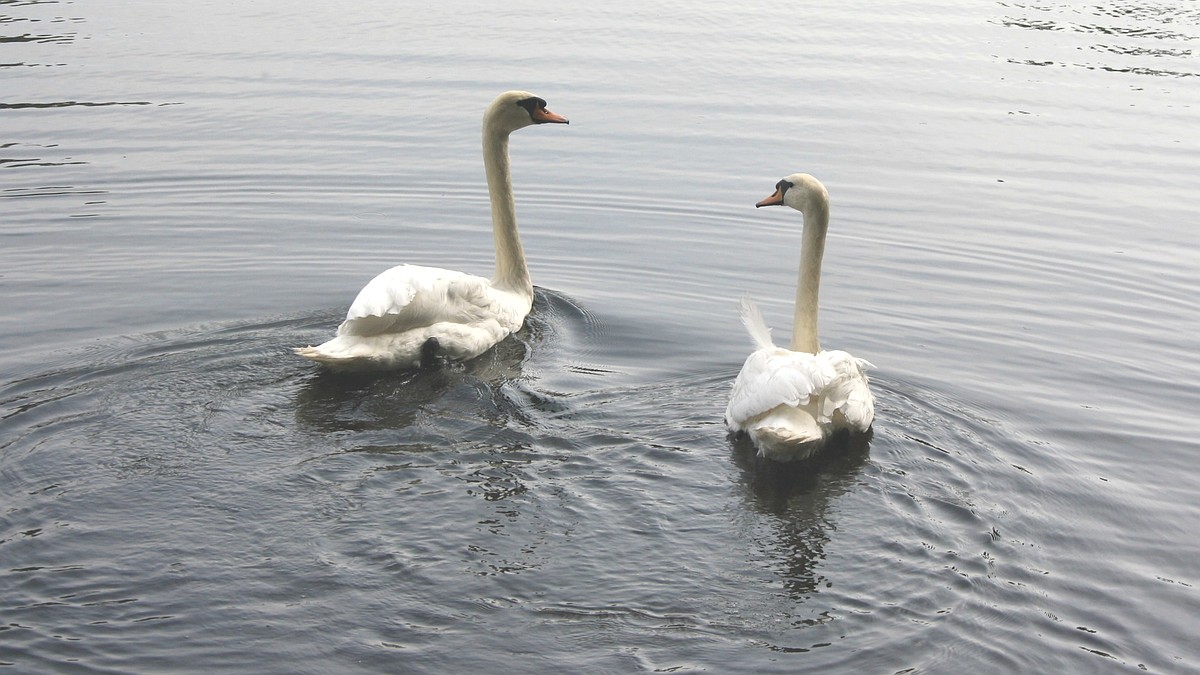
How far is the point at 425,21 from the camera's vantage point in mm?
24438

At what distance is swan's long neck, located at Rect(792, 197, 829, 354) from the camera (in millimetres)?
9570

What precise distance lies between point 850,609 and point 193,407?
4271 millimetres

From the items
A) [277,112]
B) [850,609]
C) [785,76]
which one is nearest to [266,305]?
[850,609]

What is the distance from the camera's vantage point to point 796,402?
801 centimetres

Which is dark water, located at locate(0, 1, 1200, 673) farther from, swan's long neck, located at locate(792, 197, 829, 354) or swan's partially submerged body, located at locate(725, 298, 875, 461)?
swan's long neck, located at locate(792, 197, 829, 354)

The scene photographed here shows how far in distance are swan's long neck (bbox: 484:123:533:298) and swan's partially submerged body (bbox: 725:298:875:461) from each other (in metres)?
3.22

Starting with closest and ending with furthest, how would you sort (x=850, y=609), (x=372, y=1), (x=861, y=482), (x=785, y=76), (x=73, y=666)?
A: (x=73, y=666), (x=850, y=609), (x=861, y=482), (x=785, y=76), (x=372, y=1)

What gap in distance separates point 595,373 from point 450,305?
47.6 inches

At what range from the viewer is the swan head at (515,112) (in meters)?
11.7

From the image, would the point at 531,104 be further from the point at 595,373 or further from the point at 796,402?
the point at 796,402

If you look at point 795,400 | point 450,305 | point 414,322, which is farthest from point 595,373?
point 795,400

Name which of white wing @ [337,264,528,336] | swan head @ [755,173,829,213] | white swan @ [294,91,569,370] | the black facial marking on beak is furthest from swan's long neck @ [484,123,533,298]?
swan head @ [755,173,829,213]

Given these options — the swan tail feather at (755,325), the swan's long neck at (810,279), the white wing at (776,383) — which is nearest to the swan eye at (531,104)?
the swan's long neck at (810,279)

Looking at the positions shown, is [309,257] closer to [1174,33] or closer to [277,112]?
[277,112]
